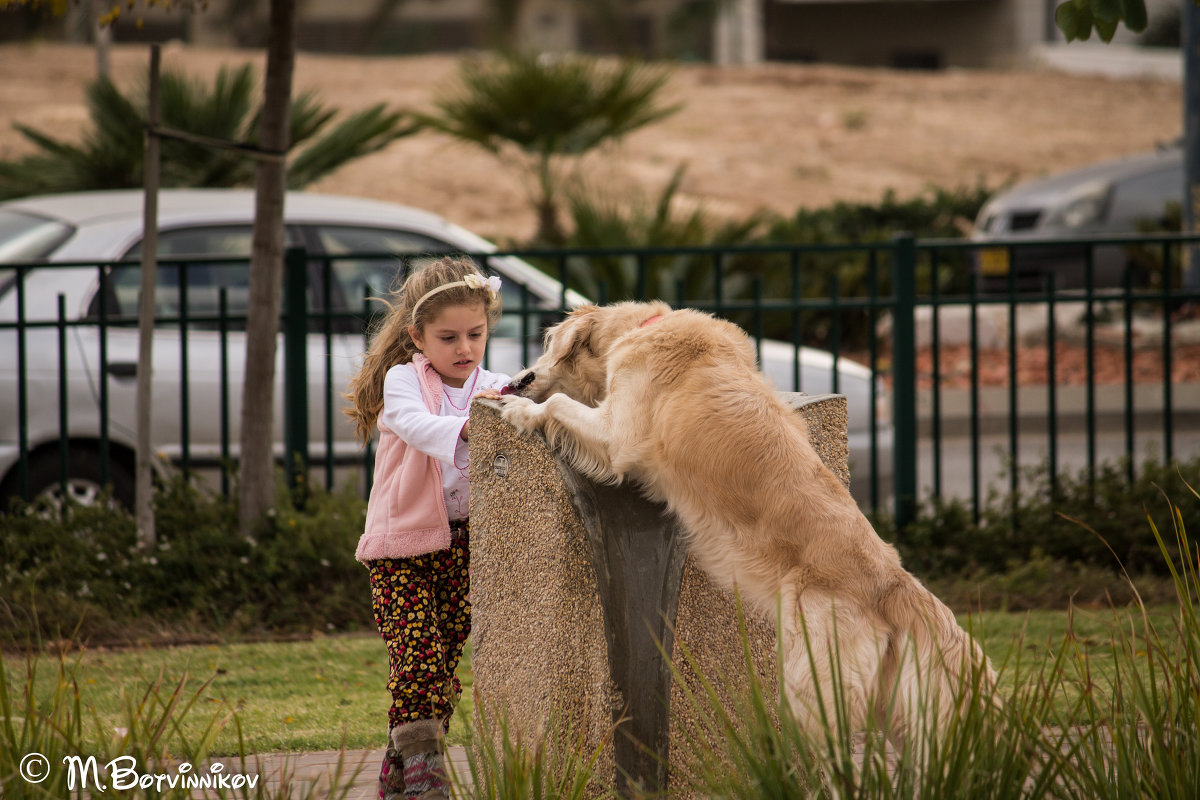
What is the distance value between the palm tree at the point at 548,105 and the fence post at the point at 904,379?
592 centimetres

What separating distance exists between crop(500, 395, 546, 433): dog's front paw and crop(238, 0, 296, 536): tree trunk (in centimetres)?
269

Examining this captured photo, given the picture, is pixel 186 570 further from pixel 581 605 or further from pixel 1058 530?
pixel 1058 530

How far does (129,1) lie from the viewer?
4.64 metres

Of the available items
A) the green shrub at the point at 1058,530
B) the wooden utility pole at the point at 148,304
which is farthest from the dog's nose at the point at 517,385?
the green shrub at the point at 1058,530

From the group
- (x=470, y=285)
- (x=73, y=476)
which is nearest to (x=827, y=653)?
(x=470, y=285)

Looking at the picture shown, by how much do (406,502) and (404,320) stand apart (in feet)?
1.71

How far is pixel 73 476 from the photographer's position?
5.88 meters

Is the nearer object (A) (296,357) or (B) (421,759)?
(B) (421,759)

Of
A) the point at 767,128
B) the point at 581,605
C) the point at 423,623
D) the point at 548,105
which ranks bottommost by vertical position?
the point at 423,623

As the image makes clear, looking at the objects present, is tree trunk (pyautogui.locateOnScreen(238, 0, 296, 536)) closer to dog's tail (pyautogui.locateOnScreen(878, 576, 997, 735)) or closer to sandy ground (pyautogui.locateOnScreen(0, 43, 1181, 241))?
dog's tail (pyautogui.locateOnScreen(878, 576, 997, 735))

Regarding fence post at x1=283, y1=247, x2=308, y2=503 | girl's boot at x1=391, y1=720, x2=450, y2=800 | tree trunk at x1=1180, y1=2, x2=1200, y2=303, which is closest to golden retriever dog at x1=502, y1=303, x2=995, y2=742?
girl's boot at x1=391, y1=720, x2=450, y2=800

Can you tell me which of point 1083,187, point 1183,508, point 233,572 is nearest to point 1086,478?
point 1183,508

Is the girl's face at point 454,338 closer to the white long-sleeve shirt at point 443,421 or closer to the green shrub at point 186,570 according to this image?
the white long-sleeve shirt at point 443,421

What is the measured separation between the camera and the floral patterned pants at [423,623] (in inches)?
123
